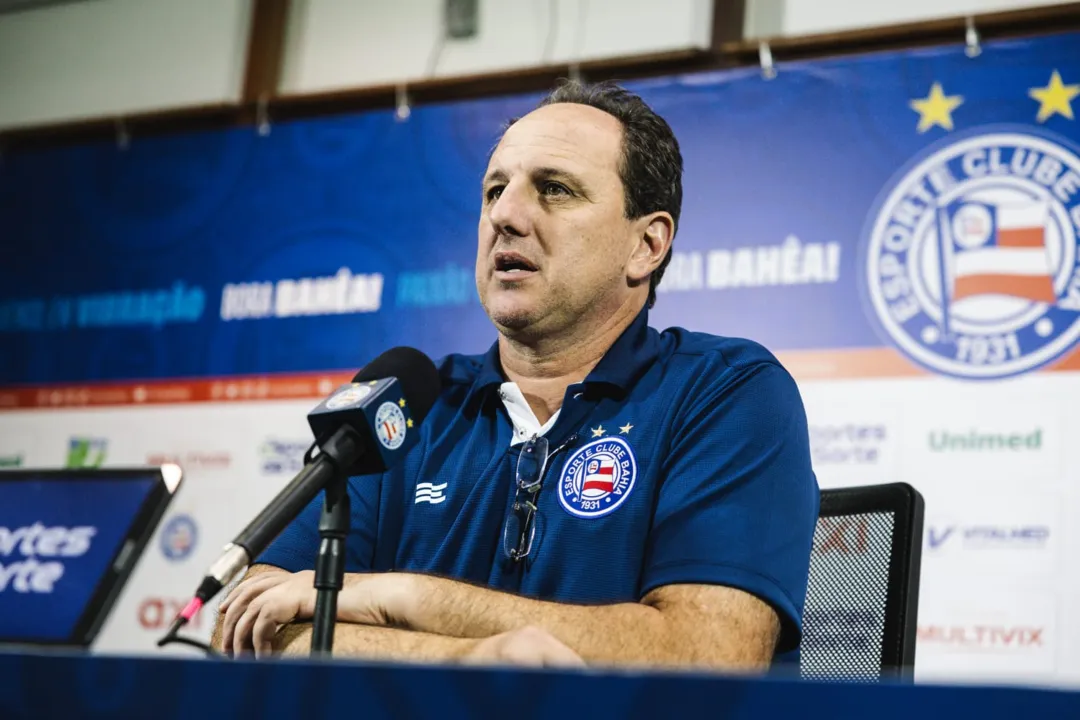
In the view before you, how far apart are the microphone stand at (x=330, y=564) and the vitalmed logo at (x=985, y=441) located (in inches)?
74.9

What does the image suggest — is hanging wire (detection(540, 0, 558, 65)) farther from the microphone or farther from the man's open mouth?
the microphone

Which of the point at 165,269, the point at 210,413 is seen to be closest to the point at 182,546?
the point at 210,413

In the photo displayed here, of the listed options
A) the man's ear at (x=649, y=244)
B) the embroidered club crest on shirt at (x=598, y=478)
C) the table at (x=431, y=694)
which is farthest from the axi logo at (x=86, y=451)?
the table at (x=431, y=694)

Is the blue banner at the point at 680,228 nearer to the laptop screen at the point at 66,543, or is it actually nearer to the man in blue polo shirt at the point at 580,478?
the man in blue polo shirt at the point at 580,478

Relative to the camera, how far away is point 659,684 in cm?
60

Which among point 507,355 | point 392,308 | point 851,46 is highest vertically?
point 851,46

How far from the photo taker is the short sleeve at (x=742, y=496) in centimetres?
141

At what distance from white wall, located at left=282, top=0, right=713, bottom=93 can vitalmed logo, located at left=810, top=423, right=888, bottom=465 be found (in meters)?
1.05

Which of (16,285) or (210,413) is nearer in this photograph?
(210,413)

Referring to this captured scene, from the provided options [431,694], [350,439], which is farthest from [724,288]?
[431,694]

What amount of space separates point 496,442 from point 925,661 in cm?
139

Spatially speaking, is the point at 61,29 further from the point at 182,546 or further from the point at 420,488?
the point at 420,488

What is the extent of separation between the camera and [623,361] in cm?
171

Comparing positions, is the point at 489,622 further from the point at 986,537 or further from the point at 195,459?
the point at 195,459
